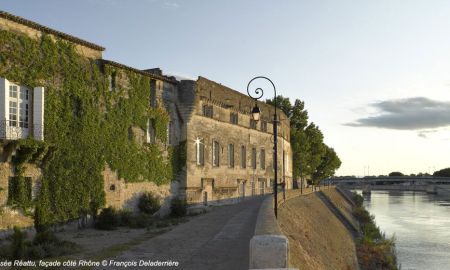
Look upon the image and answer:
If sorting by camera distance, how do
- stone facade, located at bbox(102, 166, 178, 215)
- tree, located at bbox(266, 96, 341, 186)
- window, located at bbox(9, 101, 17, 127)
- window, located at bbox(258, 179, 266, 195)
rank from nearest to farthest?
window, located at bbox(9, 101, 17, 127)
stone facade, located at bbox(102, 166, 178, 215)
window, located at bbox(258, 179, 266, 195)
tree, located at bbox(266, 96, 341, 186)

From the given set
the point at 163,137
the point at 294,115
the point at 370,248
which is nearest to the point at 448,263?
the point at 370,248

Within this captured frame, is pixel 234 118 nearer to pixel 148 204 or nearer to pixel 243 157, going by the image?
pixel 243 157

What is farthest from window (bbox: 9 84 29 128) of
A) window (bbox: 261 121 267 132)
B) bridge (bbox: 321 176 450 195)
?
bridge (bbox: 321 176 450 195)

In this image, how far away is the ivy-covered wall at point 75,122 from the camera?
67.6 feet

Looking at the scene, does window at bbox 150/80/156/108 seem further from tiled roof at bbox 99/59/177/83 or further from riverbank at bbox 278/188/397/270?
riverbank at bbox 278/188/397/270

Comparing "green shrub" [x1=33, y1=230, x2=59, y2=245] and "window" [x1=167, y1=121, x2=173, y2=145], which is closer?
"green shrub" [x1=33, y1=230, x2=59, y2=245]

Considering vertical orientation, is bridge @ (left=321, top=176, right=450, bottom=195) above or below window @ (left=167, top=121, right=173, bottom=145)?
below

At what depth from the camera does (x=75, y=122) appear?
23.1 m

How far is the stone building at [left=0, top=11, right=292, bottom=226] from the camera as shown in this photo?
65.8 ft

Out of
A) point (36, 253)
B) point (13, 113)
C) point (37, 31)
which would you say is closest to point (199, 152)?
point (37, 31)

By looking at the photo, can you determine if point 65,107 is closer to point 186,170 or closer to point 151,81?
point 151,81

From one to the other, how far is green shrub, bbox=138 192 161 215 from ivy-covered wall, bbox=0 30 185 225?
1166 mm

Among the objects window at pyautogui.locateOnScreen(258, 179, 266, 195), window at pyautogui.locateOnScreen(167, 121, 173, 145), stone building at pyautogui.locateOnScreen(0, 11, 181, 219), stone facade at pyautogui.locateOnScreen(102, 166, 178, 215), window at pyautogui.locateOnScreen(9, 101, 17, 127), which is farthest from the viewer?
window at pyautogui.locateOnScreen(258, 179, 266, 195)

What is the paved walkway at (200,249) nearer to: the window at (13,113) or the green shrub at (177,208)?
the window at (13,113)
